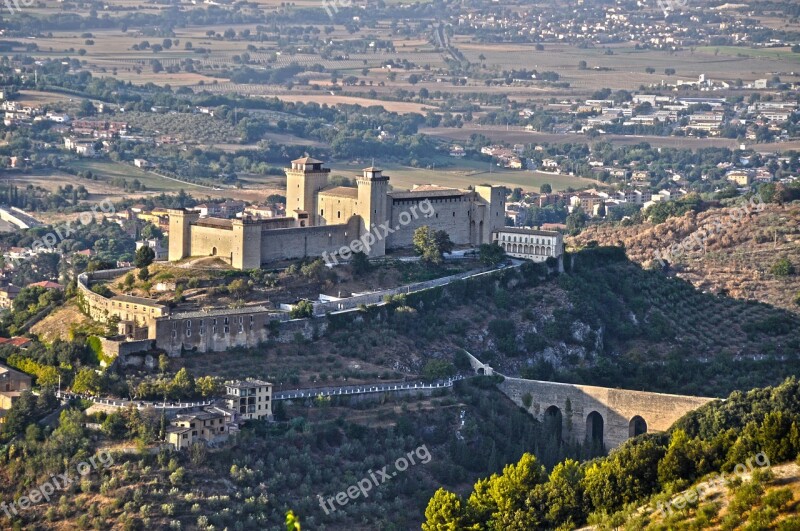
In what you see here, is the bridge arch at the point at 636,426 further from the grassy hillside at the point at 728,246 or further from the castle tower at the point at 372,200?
the grassy hillside at the point at 728,246

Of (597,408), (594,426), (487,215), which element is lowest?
(594,426)

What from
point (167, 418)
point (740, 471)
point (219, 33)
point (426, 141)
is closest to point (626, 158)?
point (426, 141)

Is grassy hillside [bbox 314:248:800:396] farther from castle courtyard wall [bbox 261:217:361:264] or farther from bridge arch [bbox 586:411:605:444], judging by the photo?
castle courtyard wall [bbox 261:217:361:264]

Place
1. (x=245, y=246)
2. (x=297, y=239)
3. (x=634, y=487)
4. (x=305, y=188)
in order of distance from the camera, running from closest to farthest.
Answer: (x=634, y=487) < (x=245, y=246) < (x=297, y=239) < (x=305, y=188)

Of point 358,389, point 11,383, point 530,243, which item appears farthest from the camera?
point 530,243

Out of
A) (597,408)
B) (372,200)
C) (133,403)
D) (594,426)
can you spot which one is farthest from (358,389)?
(372,200)

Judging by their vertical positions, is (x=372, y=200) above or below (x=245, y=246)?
above

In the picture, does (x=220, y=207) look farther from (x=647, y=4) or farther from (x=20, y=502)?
(x=647, y=4)

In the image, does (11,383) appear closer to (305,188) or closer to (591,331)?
(305,188)
